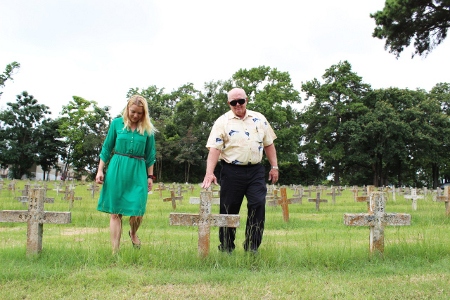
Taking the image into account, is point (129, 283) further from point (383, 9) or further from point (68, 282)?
point (383, 9)

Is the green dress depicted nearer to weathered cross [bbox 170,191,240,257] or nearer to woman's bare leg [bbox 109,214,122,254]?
woman's bare leg [bbox 109,214,122,254]

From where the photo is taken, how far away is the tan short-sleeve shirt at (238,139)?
16.3 ft

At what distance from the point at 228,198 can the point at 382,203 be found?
5.43ft

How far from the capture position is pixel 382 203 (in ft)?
16.0

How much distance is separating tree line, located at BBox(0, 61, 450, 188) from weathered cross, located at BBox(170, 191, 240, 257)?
38731 mm

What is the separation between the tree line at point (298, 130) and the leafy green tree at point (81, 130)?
0.12 m

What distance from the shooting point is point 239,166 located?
16.4 ft

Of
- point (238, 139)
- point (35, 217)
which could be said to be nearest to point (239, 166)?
point (238, 139)

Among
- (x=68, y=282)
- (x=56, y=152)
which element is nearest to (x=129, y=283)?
(x=68, y=282)

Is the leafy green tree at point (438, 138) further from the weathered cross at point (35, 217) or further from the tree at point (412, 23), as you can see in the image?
the weathered cross at point (35, 217)

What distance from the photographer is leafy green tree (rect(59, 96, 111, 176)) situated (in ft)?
171

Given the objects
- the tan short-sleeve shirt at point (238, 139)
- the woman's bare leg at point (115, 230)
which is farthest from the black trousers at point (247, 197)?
the woman's bare leg at point (115, 230)

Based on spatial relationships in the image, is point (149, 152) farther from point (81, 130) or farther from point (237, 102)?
point (81, 130)

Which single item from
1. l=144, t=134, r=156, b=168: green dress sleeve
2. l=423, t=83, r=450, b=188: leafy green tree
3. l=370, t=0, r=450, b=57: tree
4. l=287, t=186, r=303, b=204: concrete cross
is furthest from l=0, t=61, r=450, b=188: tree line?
l=144, t=134, r=156, b=168: green dress sleeve
